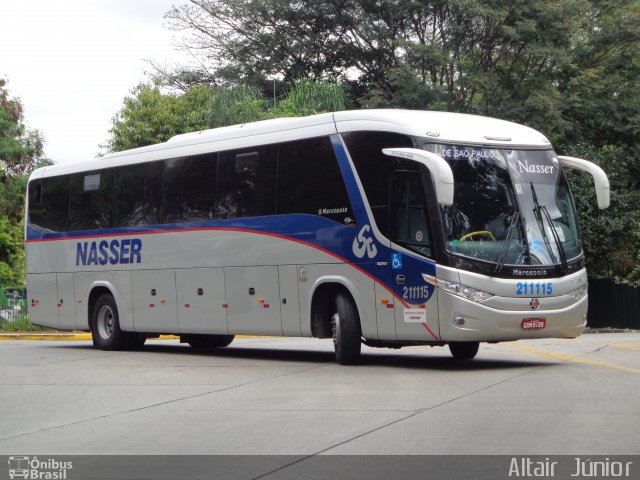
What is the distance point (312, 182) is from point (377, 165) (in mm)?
1418

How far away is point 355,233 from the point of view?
53.4ft

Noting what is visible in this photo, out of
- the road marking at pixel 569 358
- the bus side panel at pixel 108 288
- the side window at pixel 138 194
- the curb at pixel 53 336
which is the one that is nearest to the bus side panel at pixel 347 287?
the road marking at pixel 569 358

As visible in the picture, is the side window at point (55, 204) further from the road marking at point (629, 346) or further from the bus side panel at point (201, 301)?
the road marking at point (629, 346)

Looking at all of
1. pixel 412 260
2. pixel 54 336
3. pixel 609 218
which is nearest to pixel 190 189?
pixel 412 260

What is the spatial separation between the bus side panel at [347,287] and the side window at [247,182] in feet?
4.70

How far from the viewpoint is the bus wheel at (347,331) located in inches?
642

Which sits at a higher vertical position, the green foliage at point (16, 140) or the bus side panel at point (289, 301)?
the green foliage at point (16, 140)

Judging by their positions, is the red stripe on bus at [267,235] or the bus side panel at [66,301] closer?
the red stripe on bus at [267,235]

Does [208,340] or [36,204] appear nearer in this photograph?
[208,340]

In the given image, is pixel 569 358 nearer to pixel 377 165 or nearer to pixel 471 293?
pixel 471 293

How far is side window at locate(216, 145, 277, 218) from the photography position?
59.1ft

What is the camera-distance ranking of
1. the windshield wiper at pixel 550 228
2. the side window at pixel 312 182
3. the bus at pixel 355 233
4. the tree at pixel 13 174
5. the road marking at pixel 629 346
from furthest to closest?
1. the tree at pixel 13 174
2. the road marking at pixel 629 346
3. the side window at pixel 312 182
4. the windshield wiper at pixel 550 228
5. the bus at pixel 355 233


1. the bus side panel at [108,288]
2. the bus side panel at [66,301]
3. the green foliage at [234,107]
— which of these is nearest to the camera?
the bus side panel at [108,288]
